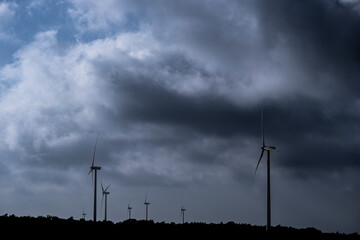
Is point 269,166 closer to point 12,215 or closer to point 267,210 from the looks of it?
point 267,210

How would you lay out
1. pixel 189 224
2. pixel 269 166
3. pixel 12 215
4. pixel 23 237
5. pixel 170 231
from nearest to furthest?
pixel 23 237
pixel 12 215
pixel 170 231
pixel 189 224
pixel 269 166

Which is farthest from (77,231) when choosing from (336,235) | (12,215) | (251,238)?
(336,235)

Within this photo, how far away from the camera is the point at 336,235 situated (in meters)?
70.1

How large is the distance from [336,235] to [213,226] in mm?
18739

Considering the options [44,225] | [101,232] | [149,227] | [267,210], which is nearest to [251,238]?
[267,210]

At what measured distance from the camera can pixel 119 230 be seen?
182 feet

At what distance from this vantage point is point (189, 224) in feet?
205

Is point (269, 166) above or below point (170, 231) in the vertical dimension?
above

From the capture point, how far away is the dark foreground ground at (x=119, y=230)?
2052 inches

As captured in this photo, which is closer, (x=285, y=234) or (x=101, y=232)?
(x=101, y=232)

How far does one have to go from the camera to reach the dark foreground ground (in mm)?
52125

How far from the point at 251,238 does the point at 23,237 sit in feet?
88.4

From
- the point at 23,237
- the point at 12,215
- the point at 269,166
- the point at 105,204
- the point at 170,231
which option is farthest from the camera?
the point at 105,204

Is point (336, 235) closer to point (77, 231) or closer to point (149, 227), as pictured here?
point (149, 227)
